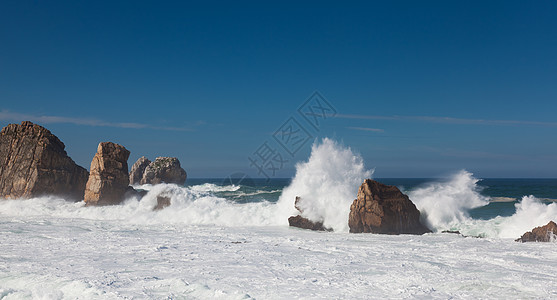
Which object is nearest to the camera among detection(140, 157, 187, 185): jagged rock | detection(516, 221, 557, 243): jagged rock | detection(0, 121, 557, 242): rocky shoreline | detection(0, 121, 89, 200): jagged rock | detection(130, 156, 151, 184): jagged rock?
detection(516, 221, 557, 243): jagged rock

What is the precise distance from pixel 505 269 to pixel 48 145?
1053 inches

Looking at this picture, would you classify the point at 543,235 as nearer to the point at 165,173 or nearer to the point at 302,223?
the point at 302,223

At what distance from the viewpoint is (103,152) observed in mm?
24094

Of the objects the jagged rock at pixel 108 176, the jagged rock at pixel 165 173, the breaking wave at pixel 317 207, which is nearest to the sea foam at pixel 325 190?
the breaking wave at pixel 317 207

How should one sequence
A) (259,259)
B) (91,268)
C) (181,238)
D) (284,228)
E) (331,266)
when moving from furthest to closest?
(284,228) → (181,238) → (259,259) → (331,266) → (91,268)

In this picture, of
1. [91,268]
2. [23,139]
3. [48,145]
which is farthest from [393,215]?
[23,139]

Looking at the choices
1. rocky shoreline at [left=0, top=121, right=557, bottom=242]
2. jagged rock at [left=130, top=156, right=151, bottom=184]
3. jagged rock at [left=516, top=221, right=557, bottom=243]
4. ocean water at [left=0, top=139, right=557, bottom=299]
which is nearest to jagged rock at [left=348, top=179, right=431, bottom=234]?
ocean water at [left=0, top=139, right=557, bottom=299]

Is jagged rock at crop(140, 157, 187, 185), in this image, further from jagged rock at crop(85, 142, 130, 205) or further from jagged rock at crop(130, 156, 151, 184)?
jagged rock at crop(85, 142, 130, 205)

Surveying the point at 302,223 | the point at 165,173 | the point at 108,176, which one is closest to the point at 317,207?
the point at 302,223

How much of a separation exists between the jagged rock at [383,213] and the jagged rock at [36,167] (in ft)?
66.0

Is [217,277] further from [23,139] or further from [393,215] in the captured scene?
[23,139]

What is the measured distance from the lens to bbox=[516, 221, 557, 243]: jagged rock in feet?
40.5

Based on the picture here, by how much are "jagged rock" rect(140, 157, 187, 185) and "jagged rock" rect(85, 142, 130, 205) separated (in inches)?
1161

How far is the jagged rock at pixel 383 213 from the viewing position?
1495cm
